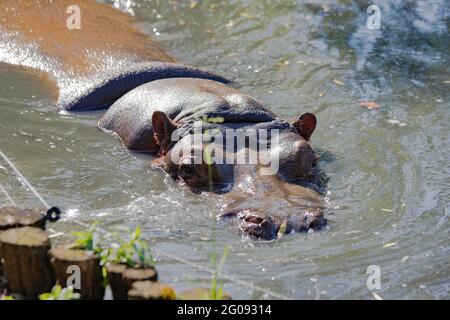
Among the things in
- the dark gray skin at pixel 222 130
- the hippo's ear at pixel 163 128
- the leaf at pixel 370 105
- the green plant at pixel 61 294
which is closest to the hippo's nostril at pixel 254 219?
the dark gray skin at pixel 222 130

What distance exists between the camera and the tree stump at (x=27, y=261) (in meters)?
4.53

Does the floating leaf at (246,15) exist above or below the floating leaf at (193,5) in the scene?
below

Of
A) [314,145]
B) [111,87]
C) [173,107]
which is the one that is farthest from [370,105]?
[111,87]

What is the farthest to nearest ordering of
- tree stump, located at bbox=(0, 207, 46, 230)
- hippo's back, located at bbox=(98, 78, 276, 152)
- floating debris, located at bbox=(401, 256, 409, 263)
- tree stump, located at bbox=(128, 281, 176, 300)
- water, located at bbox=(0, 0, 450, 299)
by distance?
hippo's back, located at bbox=(98, 78, 276, 152) < floating debris, located at bbox=(401, 256, 409, 263) < water, located at bbox=(0, 0, 450, 299) < tree stump, located at bbox=(0, 207, 46, 230) < tree stump, located at bbox=(128, 281, 176, 300)

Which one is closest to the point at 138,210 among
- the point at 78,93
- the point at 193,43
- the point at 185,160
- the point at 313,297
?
the point at 185,160

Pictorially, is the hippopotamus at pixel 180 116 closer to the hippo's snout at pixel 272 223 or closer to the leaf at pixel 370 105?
the hippo's snout at pixel 272 223

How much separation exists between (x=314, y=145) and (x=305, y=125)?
25.3 inches

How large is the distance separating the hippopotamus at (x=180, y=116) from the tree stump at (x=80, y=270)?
85cm

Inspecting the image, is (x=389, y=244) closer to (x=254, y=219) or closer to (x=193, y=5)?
(x=254, y=219)

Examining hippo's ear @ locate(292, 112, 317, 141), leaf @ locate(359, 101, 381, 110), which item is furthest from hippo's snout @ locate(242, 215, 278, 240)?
leaf @ locate(359, 101, 381, 110)

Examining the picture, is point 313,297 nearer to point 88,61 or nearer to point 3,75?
point 88,61

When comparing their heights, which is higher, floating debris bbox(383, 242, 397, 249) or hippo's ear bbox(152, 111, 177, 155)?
hippo's ear bbox(152, 111, 177, 155)

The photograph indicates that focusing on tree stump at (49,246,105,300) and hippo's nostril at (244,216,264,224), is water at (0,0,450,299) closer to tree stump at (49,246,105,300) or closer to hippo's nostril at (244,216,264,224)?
hippo's nostril at (244,216,264,224)

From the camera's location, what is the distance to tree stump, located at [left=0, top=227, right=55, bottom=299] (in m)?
4.53
